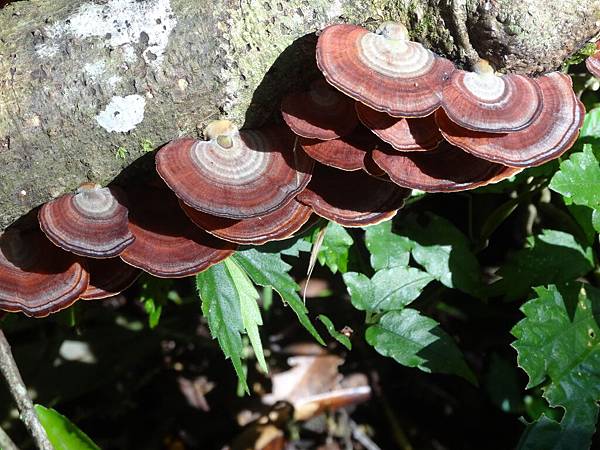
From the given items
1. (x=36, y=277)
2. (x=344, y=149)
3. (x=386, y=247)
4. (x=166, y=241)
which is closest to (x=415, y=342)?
(x=386, y=247)

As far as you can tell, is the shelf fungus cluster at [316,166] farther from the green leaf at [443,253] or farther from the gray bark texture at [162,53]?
the green leaf at [443,253]

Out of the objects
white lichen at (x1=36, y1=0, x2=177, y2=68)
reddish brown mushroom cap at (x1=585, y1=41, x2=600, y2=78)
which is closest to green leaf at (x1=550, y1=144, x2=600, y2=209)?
reddish brown mushroom cap at (x1=585, y1=41, x2=600, y2=78)

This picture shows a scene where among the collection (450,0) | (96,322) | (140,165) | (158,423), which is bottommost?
(158,423)

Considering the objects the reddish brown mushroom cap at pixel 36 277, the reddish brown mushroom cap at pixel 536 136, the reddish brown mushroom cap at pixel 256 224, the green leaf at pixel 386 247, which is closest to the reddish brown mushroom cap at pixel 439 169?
the reddish brown mushroom cap at pixel 536 136

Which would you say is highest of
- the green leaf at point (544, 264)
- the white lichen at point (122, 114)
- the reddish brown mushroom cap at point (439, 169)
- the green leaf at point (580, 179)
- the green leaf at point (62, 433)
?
the white lichen at point (122, 114)

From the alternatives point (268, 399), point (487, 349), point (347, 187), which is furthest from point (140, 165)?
point (487, 349)

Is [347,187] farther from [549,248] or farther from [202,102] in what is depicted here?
[549,248]
